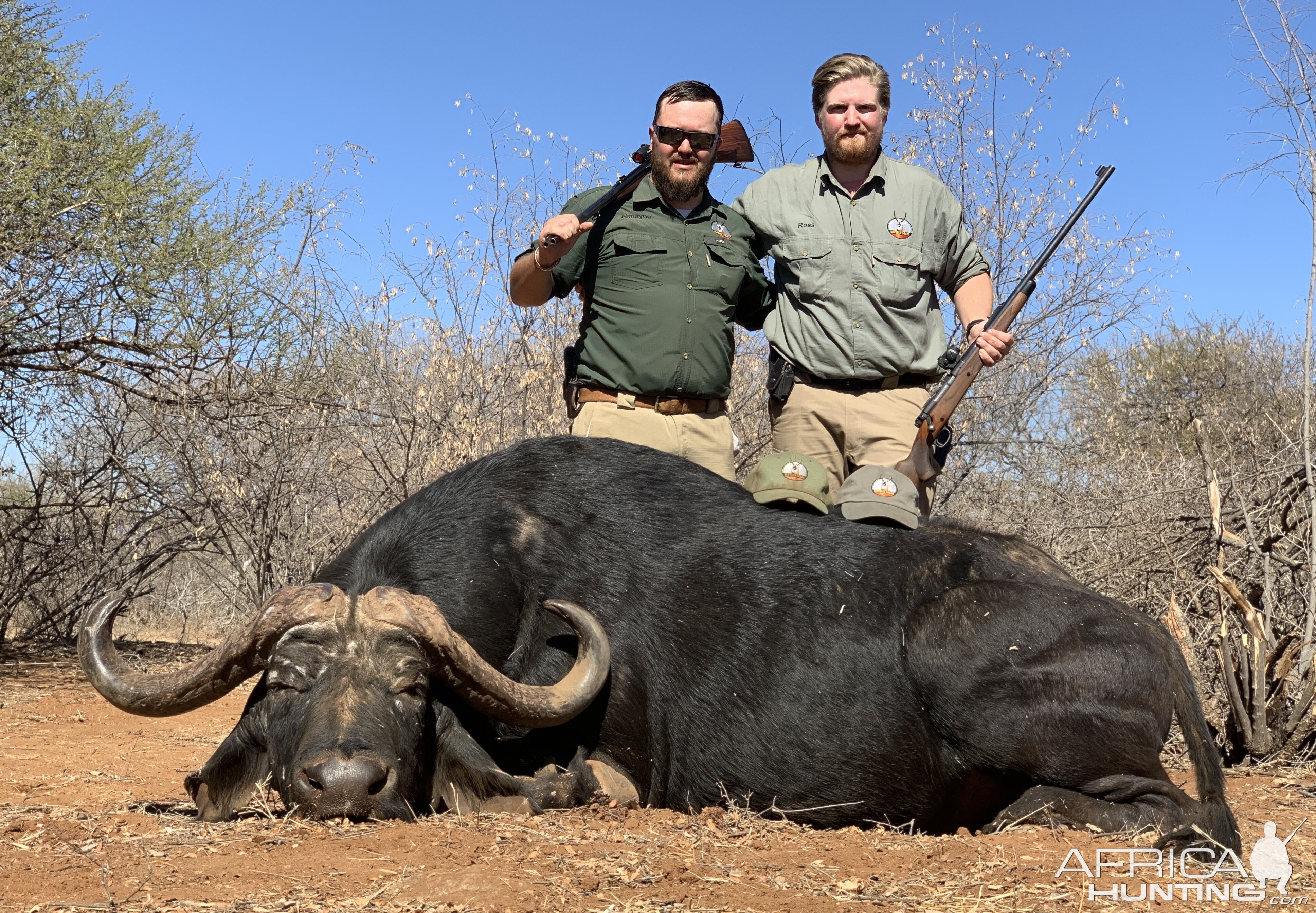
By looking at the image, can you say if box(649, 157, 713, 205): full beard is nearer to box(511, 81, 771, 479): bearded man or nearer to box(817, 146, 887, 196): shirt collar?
box(511, 81, 771, 479): bearded man

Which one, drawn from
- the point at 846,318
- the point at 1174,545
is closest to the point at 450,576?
the point at 846,318

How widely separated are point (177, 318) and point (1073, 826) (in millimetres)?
7613

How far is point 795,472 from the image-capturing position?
495 centimetres

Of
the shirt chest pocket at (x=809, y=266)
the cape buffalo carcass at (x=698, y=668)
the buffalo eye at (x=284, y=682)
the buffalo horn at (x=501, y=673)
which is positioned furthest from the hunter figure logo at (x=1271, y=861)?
the buffalo eye at (x=284, y=682)

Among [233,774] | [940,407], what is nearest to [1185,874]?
[940,407]

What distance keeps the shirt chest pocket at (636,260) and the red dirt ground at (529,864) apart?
98.2 inches

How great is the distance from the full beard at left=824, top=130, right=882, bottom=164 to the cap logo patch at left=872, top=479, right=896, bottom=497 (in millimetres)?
1666

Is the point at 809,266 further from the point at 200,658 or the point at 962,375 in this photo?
the point at 200,658

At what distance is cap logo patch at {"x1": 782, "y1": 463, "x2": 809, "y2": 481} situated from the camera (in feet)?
16.2

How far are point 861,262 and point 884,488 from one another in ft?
3.85

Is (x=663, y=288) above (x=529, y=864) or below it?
above

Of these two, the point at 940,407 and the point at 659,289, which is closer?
the point at 940,407

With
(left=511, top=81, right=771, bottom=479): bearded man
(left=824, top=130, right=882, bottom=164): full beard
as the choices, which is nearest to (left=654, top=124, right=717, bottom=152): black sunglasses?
(left=511, top=81, right=771, bottom=479): bearded man

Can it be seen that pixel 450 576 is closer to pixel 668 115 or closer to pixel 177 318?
pixel 668 115
